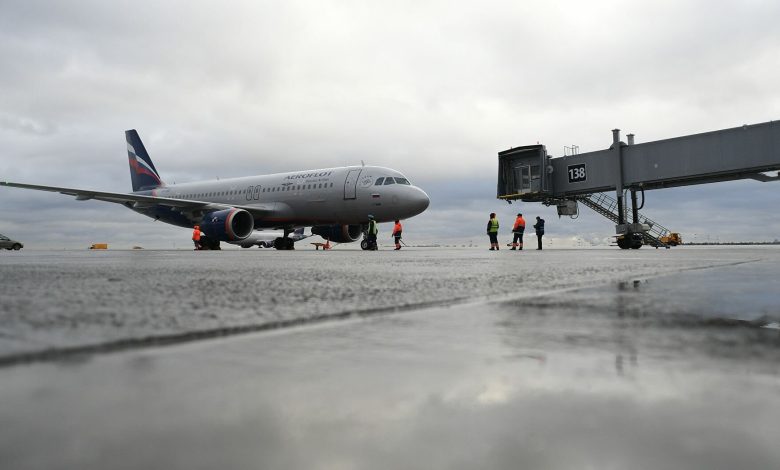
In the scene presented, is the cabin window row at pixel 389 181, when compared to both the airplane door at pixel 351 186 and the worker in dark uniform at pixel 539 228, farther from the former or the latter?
the worker in dark uniform at pixel 539 228

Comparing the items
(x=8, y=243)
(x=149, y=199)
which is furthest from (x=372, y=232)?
(x=8, y=243)

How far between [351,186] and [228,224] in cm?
419

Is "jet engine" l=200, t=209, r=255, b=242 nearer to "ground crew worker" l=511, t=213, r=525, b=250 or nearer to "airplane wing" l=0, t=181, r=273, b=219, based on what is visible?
"airplane wing" l=0, t=181, r=273, b=219

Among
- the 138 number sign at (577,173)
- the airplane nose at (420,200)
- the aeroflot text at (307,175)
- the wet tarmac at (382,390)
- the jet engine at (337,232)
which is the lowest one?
the wet tarmac at (382,390)

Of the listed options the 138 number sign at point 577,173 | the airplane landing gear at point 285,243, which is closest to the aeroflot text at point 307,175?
the airplane landing gear at point 285,243

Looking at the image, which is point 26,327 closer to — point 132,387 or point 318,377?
point 132,387

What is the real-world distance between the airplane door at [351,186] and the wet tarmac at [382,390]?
17147 millimetres

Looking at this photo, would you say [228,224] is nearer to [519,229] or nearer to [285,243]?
A: [285,243]

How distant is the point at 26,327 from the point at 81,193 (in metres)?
21.9

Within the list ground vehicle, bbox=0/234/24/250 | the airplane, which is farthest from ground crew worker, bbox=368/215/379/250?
ground vehicle, bbox=0/234/24/250

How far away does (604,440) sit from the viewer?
32.5 inches

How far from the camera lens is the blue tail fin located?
28.4 meters

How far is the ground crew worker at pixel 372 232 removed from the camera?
18.5m

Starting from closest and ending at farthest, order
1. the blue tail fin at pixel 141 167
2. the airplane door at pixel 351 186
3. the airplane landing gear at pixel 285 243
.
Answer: the airplane door at pixel 351 186
the airplane landing gear at pixel 285 243
the blue tail fin at pixel 141 167
